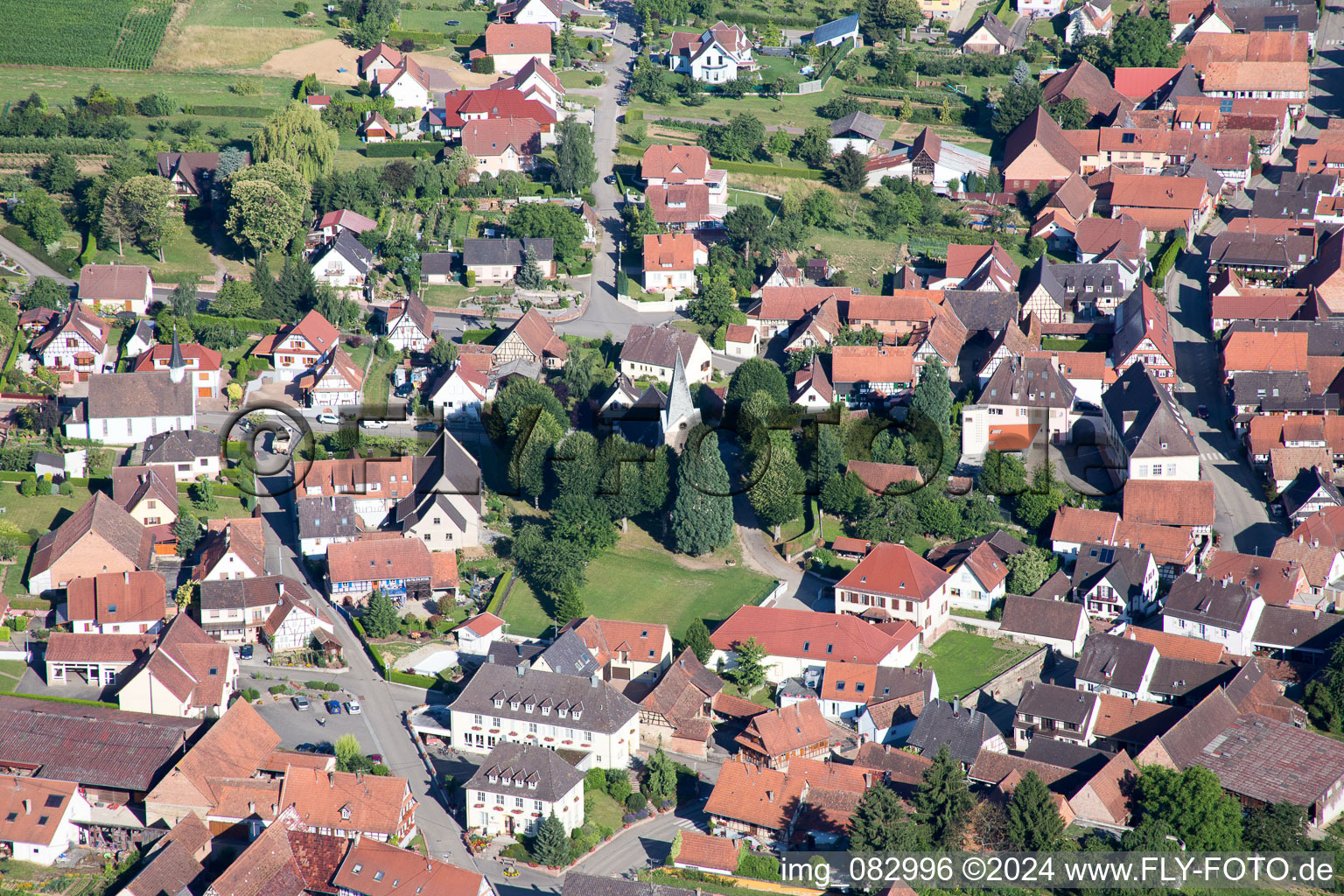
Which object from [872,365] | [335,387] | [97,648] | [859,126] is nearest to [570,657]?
[97,648]

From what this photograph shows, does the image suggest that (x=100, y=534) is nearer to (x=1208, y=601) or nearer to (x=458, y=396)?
(x=458, y=396)

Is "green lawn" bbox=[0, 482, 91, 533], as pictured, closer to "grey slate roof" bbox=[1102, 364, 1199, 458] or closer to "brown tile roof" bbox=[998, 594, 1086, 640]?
"brown tile roof" bbox=[998, 594, 1086, 640]

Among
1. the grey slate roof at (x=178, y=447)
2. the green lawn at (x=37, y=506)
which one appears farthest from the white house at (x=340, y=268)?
the green lawn at (x=37, y=506)

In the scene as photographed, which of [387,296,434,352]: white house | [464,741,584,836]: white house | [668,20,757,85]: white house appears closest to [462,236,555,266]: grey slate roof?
[387,296,434,352]: white house

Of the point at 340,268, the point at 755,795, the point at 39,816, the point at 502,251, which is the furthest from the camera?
the point at 502,251

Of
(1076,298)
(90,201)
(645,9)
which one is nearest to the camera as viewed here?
(1076,298)

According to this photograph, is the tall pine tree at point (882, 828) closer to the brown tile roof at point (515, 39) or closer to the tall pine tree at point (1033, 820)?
the tall pine tree at point (1033, 820)

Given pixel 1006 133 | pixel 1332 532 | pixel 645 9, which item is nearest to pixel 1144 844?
pixel 1332 532

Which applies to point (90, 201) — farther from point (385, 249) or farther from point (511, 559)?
point (511, 559)
